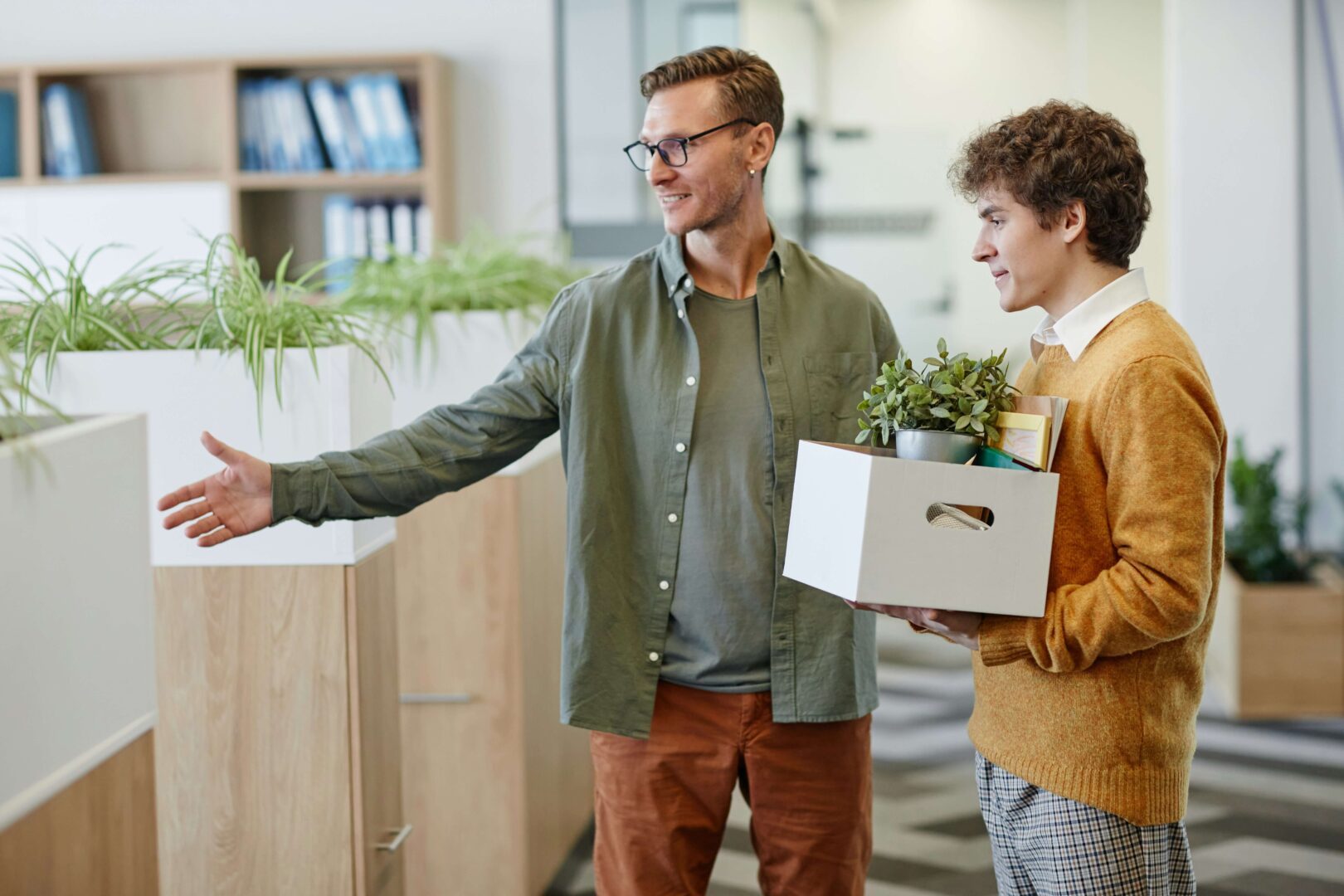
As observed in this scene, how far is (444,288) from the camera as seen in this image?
8.73 ft

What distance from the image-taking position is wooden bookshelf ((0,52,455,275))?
4.80m

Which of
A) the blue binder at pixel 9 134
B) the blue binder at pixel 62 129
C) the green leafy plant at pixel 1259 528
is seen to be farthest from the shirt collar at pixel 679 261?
the blue binder at pixel 9 134

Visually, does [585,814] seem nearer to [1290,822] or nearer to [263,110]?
[1290,822]

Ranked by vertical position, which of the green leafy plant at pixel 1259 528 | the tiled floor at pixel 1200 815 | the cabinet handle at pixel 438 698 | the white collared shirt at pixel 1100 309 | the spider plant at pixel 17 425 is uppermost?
the white collared shirt at pixel 1100 309

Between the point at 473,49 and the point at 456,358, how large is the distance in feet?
9.19

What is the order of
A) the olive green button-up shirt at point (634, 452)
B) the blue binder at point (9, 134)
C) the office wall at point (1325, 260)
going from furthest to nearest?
the blue binder at point (9, 134), the office wall at point (1325, 260), the olive green button-up shirt at point (634, 452)

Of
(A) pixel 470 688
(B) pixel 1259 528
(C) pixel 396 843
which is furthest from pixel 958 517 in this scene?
(B) pixel 1259 528

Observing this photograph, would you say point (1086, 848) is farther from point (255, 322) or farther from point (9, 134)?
point (9, 134)

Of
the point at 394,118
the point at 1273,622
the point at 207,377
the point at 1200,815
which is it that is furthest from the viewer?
the point at 394,118

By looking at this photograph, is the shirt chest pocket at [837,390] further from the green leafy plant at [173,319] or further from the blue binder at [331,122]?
the blue binder at [331,122]

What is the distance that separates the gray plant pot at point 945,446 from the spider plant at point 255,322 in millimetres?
916

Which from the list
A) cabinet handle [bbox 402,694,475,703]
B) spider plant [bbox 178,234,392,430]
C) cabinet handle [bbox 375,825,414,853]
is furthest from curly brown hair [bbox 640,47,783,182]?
cabinet handle [bbox 402,694,475,703]

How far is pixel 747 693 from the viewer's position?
5.60 feet

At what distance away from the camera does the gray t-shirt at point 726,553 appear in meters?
1.70
